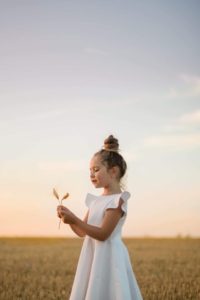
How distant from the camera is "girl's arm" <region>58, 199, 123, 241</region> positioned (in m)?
4.79

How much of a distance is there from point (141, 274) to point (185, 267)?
2.01 meters

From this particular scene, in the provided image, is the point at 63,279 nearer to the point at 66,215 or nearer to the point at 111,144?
the point at 111,144

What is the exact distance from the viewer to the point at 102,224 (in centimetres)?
498

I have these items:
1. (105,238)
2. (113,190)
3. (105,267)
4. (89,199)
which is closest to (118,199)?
(113,190)

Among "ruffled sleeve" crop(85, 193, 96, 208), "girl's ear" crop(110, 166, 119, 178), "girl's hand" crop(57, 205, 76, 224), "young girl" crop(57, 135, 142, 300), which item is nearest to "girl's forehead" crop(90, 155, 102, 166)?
"young girl" crop(57, 135, 142, 300)

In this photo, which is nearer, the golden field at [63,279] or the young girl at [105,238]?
the young girl at [105,238]

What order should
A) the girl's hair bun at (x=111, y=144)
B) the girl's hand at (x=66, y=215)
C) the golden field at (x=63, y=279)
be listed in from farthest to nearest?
the golden field at (x=63, y=279) < the girl's hair bun at (x=111, y=144) < the girl's hand at (x=66, y=215)

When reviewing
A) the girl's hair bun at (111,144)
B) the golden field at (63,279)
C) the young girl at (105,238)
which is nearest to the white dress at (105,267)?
the young girl at (105,238)

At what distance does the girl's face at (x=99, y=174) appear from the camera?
5129 millimetres

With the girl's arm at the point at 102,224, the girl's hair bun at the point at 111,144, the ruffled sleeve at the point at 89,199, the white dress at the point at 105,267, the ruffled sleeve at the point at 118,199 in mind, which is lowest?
the white dress at the point at 105,267

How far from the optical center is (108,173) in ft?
16.9

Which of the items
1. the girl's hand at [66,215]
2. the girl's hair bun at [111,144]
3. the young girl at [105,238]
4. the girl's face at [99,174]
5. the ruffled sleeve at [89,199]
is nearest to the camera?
the girl's hand at [66,215]

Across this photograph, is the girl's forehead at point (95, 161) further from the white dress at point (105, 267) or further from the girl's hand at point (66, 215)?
the girl's hand at point (66, 215)

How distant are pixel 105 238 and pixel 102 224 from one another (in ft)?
0.39
